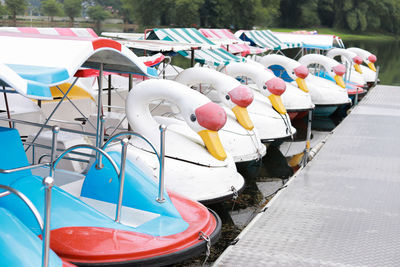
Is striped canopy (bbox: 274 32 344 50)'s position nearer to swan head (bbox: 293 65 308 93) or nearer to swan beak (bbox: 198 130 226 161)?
swan head (bbox: 293 65 308 93)

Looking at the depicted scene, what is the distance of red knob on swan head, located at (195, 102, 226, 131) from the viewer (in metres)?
7.43

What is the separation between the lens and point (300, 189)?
7.72 m

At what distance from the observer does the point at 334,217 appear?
6574mm

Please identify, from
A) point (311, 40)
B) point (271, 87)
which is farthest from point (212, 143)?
point (311, 40)

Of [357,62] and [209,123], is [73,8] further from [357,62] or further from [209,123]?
[209,123]

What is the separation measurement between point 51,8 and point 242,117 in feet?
215

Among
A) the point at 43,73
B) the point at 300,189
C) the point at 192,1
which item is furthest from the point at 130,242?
the point at 192,1

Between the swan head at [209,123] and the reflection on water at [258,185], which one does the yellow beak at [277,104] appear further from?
the swan head at [209,123]

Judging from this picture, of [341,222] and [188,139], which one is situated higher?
[188,139]

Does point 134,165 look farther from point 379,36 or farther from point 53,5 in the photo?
point 379,36

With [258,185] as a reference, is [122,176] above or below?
above

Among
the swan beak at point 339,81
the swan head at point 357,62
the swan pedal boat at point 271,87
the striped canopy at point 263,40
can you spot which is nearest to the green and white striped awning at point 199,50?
the swan pedal boat at point 271,87

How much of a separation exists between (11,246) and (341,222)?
3.89 m

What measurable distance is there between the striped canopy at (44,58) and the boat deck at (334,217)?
225cm
